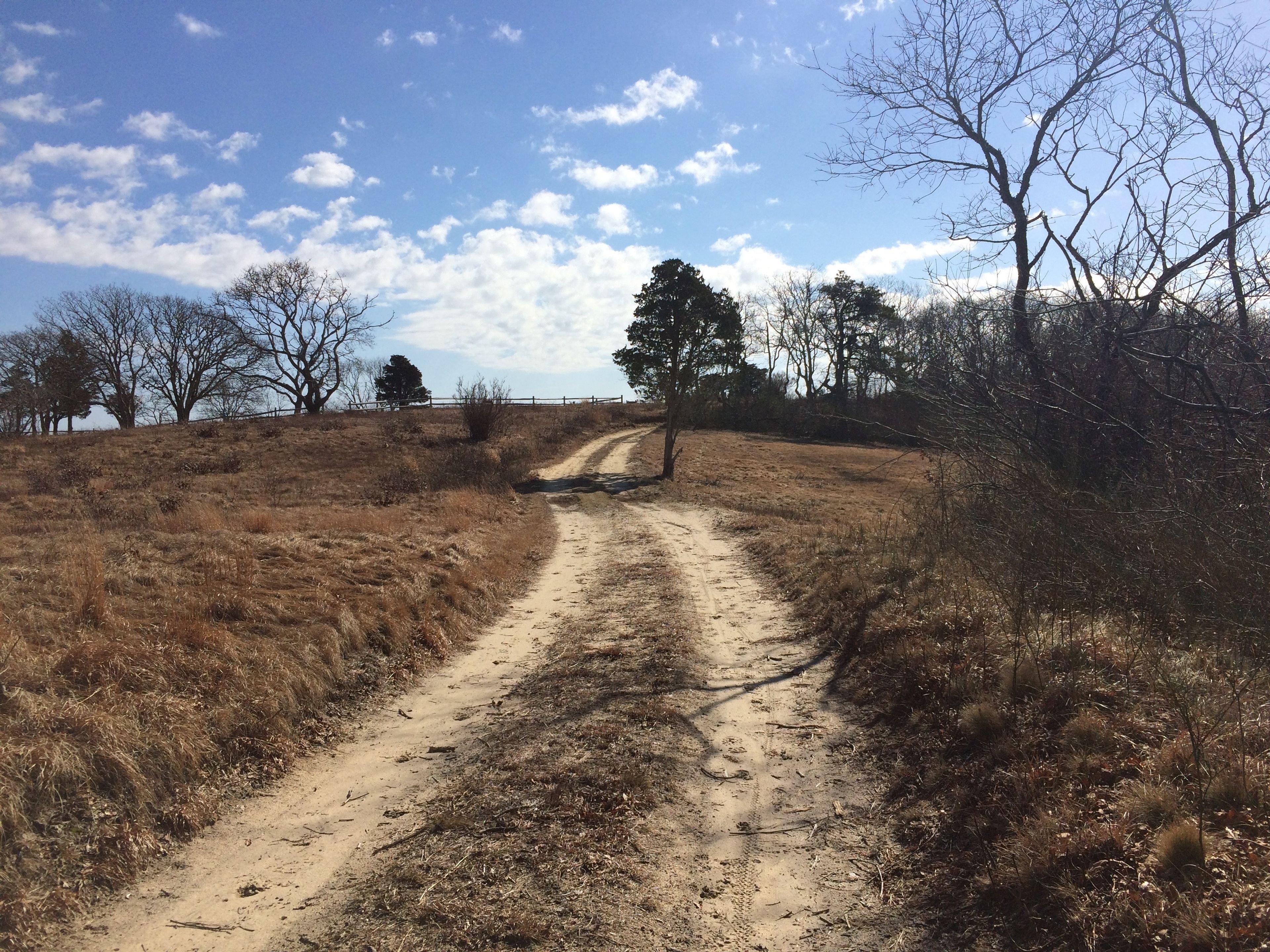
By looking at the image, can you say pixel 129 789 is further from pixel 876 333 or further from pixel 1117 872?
pixel 876 333

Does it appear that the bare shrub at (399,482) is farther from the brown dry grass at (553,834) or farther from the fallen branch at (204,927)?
the fallen branch at (204,927)

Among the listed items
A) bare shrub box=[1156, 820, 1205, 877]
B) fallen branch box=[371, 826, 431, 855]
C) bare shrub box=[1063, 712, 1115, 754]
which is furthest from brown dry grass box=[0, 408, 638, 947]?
bare shrub box=[1063, 712, 1115, 754]

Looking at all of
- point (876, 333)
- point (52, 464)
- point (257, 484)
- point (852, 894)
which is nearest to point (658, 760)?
point (852, 894)

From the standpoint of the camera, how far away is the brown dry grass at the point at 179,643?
14.7 feet

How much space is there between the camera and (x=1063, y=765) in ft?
14.8

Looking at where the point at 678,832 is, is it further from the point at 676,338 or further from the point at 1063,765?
the point at 676,338

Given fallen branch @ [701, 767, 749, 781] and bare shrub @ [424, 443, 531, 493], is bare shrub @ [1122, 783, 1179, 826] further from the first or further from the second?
bare shrub @ [424, 443, 531, 493]

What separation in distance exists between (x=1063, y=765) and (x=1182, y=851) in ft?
3.65

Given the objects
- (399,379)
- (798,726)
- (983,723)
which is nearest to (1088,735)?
(983,723)

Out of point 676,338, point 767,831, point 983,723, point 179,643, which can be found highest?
point 676,338

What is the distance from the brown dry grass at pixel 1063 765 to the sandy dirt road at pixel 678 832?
428 millimetres

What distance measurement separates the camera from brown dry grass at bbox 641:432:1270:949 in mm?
3312

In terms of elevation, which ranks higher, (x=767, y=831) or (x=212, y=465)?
(x=212, y=465)

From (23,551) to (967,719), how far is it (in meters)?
11.0
